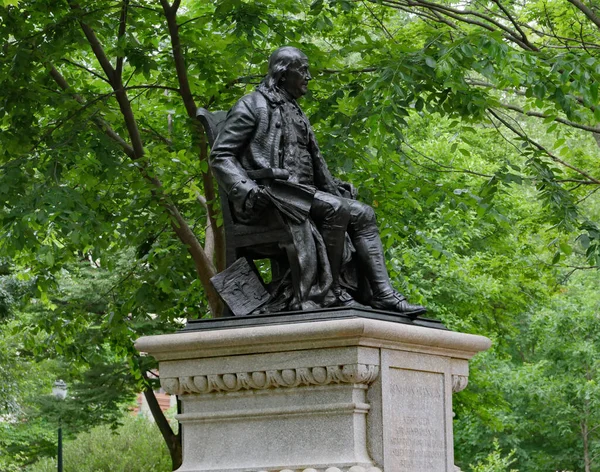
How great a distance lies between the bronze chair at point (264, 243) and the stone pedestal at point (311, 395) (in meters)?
0.68

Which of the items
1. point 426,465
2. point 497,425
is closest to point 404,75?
point 426,465

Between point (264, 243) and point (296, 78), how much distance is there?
123 centimetres

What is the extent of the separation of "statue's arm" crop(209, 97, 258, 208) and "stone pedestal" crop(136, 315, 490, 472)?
37.9 inches

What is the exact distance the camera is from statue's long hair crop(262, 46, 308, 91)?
8.62 meters

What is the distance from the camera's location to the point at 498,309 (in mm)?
25391

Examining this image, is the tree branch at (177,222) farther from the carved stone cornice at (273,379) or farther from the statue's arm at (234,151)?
the carved stone cornice at (273,379)

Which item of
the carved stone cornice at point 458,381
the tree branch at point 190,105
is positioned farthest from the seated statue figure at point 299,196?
the tree branch at point 190,105

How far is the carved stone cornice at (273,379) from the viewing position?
7355mm

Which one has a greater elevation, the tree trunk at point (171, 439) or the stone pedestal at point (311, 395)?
the tree trunk at point (171, 439)

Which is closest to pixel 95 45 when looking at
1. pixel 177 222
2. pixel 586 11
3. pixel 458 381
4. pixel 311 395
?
pixel 177 222

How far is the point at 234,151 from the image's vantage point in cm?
834

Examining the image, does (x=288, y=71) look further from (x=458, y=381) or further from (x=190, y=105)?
(x=190, y=105)

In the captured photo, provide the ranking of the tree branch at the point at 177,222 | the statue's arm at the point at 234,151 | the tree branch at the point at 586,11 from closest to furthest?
the statue's arm at the point at 234,151
the tree branch at the point at 586,11
the tree branch at the point at 177,222

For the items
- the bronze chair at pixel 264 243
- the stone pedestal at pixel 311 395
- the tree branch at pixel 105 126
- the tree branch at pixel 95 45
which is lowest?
the stone pedestal at pixel 311 395
